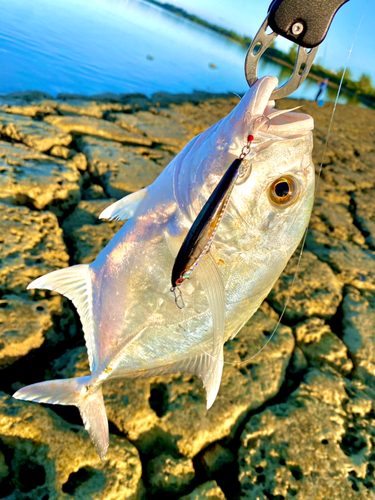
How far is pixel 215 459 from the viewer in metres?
1.85

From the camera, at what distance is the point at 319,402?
2.12 m

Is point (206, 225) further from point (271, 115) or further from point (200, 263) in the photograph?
point (271, 115)

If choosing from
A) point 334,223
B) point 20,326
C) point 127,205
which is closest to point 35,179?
point 20,326

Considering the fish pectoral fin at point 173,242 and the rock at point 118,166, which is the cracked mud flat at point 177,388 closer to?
the rock at point 118,166

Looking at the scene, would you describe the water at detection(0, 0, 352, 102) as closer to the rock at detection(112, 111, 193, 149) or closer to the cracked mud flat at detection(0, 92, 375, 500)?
the rock at detection(112, 111, 193, 149)

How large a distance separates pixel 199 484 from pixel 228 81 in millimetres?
17757

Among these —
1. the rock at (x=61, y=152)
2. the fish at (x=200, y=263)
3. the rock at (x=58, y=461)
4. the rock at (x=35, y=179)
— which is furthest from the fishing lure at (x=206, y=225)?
the rock at (x=61, y=152)

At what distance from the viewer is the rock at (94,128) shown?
15.2 ft

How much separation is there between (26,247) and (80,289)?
3.55ft

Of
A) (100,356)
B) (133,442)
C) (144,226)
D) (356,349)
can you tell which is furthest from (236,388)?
(144,226)

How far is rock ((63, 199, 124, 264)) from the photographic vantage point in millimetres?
2734

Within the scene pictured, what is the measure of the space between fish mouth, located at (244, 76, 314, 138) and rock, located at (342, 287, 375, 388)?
207 centimetres

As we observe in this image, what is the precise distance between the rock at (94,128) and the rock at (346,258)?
9.79ft

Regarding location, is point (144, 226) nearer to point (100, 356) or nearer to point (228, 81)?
point (100, 356)
